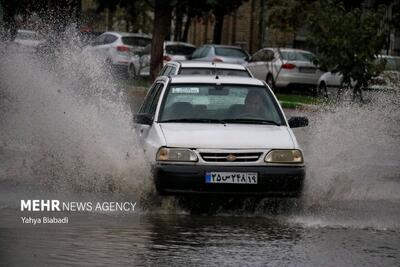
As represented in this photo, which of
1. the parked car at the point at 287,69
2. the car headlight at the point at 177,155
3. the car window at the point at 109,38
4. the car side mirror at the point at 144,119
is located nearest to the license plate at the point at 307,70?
the parked car at the point at 287,69

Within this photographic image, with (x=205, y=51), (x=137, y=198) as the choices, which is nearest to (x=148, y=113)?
(x=137, y=198)

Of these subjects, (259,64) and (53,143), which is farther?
(259,64)

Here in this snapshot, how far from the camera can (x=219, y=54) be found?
137 feet

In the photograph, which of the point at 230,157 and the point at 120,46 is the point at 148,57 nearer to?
the point at 120,46

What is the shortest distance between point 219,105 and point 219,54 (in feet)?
93.0

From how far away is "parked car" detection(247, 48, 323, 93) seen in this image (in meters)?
38.9

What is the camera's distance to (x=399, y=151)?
67.2ft

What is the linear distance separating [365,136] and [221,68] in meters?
2.87

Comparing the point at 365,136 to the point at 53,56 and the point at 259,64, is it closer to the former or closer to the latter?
the point at 53,56

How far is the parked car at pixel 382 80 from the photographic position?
29.3m

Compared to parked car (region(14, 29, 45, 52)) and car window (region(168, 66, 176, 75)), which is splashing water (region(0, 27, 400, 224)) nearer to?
car window (region(168, 66, 176, 75))

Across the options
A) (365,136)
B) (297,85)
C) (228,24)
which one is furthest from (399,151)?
(228,24)

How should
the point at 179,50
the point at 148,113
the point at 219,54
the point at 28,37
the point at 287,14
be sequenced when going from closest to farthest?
the point at 148,113 < the point at 28,37 < the point at 219,54 < the point at 287,14 < the point at 179,50

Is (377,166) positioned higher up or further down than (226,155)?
further down
